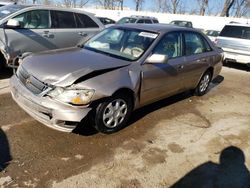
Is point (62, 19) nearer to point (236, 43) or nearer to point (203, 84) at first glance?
point (203, 84)

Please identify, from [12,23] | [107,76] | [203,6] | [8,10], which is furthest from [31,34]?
[203,6]

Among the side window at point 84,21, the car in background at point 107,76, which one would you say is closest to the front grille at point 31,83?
the car in background at point 107,76

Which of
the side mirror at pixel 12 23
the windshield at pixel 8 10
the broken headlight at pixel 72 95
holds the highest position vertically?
the windshield at pixel 8 10

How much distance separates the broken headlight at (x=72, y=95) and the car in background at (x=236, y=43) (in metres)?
8.20

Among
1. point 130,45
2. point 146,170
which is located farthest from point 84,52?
point 146,170

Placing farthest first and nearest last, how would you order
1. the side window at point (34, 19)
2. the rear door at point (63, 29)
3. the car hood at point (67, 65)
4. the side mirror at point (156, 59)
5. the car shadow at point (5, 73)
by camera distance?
the rear door at point (63, 29), the car shadow at point (5, 73), the side window at point (34, 19), the side mirror at point (156, 59), the car hood at point (67, 65)

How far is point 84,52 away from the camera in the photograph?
4516 mm

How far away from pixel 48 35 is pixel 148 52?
3.38 meters

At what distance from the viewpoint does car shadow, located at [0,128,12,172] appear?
3.20 m

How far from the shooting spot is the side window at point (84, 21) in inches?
295

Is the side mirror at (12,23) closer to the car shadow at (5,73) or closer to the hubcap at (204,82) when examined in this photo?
the car shadow at (5,73)

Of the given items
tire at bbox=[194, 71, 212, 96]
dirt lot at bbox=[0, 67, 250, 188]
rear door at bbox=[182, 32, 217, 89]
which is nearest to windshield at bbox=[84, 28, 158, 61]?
rear door at bbox=[182, 32, 217, 89]

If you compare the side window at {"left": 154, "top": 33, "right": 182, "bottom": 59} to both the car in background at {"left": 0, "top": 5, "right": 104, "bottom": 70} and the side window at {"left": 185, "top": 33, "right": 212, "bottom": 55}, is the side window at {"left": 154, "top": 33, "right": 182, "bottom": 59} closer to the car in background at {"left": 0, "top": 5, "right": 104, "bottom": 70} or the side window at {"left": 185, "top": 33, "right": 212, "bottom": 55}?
the side window at {"left": 185, "top": 33, "right": 212, "bottom": 55}

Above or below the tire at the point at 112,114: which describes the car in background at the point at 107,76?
above
